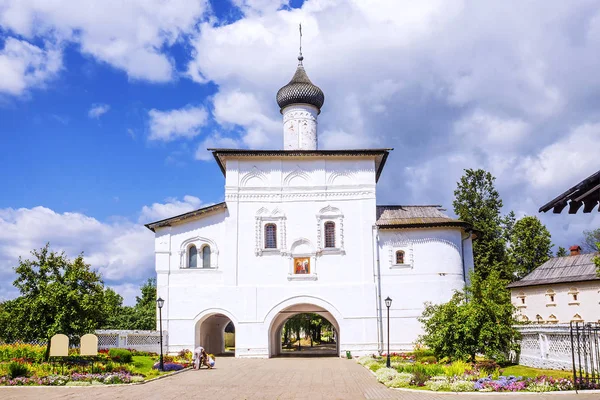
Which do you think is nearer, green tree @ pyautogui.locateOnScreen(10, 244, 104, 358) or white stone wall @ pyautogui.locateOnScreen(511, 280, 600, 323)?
green tree @ pyautogui.locateOnScreen(10, 244, 104, 358)

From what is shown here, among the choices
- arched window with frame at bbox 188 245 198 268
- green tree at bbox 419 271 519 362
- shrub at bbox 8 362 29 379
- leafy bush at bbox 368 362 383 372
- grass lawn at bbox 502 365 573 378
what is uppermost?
arched window with frame at bbox 188 245 198 268

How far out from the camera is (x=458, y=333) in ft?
61.7

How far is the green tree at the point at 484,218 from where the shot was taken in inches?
1309

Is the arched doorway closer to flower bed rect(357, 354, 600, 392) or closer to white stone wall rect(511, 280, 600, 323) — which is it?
flower bed rect(357, 354, 600, 392)

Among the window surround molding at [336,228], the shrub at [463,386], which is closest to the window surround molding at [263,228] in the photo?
the window surround molding at [336,228]

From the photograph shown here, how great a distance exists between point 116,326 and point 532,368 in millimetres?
30891

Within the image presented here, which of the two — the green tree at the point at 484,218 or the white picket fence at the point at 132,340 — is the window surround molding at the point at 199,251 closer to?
the white picket fence at the point at 132,340

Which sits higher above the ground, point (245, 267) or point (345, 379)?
point (245, 267)

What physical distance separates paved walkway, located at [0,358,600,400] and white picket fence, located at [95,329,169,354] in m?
7.91

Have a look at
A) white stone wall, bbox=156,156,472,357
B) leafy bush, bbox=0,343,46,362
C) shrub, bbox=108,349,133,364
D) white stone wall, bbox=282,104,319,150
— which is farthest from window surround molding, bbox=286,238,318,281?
leafy bush, bbox=0,343,46,362

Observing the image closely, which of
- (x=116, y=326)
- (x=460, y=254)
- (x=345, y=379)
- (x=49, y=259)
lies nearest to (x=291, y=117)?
(x=460, y=254)

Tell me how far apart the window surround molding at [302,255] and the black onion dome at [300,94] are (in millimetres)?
7445

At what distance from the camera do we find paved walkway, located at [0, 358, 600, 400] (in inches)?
487

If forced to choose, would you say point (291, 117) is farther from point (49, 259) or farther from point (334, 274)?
point (49, 259)
